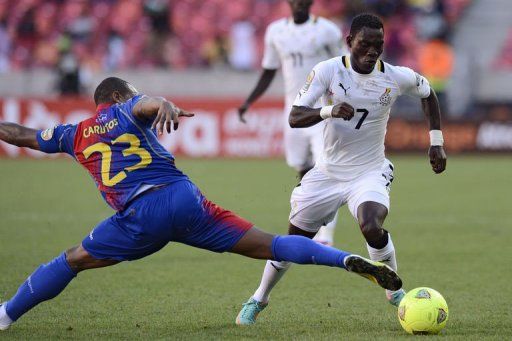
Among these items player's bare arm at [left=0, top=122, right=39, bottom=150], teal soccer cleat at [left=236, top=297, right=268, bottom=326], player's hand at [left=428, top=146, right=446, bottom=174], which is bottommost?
teal soccer cleat at [left=236, top=297, right=268, bottom=326]

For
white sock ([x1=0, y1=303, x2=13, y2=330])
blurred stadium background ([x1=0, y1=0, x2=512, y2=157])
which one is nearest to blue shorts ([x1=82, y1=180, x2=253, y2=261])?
white sock ([x1=0, y1=303, x2=13, y2=330])

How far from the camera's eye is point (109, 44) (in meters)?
26.5

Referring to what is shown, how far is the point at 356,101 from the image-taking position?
7176 mm

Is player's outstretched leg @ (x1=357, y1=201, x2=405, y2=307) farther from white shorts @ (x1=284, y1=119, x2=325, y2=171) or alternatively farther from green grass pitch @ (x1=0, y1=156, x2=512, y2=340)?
white shorts @ (x1=284, y1=119, x2=325, y2=171)

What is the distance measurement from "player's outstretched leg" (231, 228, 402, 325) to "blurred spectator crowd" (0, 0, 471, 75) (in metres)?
18.6

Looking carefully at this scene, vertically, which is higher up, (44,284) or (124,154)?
(124,154)

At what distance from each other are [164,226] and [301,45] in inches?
210

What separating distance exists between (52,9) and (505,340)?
73.7 ft

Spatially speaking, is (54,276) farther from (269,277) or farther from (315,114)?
(315,114)

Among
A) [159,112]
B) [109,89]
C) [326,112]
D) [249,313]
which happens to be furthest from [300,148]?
[159,112]

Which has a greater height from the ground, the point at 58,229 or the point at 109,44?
the point at 109,44

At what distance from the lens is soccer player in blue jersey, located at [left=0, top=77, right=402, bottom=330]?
6328 millimetres

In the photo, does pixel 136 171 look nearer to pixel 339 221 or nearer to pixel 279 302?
pixel 279 302

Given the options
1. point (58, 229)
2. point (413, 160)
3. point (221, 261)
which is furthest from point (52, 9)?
point (221, 261)
